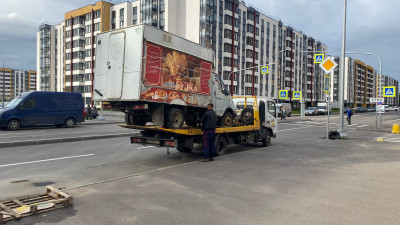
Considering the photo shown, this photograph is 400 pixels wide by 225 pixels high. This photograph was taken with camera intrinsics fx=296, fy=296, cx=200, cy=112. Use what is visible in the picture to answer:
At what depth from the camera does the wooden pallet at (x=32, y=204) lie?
422 cm

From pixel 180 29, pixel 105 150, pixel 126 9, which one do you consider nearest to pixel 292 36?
pixel 180 29

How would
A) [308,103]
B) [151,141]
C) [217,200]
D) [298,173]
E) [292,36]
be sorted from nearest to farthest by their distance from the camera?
[217,200] → [298,173] → [151,141] → [292,36] → [308,103]

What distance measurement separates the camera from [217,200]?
516 cm

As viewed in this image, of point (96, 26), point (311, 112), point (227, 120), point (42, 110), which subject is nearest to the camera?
point (227, 120)

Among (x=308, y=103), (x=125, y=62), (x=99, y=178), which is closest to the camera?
(x=99, y=178)

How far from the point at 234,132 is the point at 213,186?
5.17 meters

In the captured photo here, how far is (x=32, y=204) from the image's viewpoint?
4.74m

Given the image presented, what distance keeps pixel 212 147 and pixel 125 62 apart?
3.57 metres

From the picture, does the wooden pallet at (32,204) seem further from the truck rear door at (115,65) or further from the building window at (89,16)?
the building window at (89,16)

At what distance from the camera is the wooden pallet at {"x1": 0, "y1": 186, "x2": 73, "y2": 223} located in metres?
4.22

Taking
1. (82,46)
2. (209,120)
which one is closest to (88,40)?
(82,46)

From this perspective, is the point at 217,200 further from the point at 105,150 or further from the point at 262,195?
the point at 105,150

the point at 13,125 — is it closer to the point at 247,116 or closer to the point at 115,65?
the point at 115,65

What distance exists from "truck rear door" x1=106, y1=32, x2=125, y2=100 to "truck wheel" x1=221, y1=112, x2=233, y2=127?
4.27 meters
